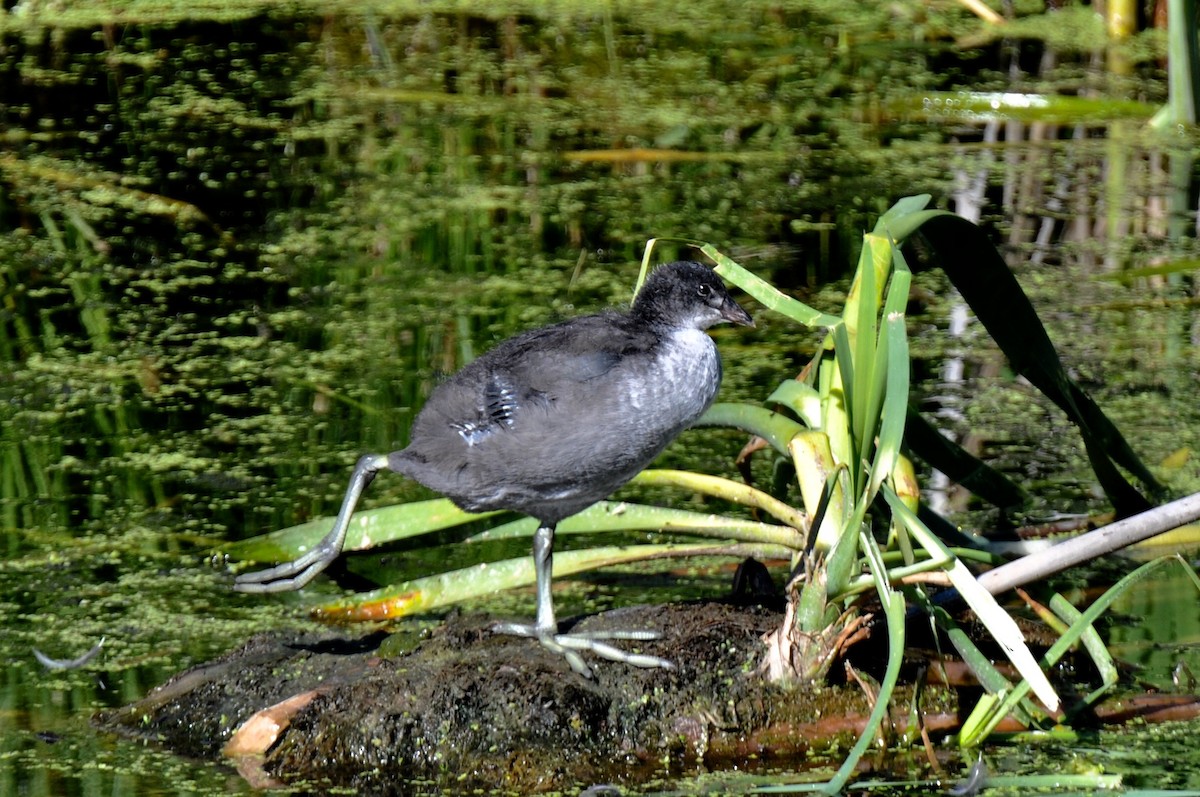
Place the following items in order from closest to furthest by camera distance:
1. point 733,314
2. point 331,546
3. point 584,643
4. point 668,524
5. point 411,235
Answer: point 584,643
point 733,314
point 331,546
point 668,524
point 411,235

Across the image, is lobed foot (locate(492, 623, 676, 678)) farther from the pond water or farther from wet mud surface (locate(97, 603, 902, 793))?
the pond water

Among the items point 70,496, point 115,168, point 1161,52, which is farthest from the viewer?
point 1161,52

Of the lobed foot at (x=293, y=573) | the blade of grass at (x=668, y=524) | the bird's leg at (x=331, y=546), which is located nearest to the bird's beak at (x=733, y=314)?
the blade of grass at (x=668, y=524)

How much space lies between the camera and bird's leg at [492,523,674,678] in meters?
3.12

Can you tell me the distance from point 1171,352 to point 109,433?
3.11m

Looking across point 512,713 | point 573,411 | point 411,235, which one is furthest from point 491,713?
point 411,235

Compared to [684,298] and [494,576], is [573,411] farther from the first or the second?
[494,576]

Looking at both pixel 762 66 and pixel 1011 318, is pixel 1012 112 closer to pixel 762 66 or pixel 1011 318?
pixel 762 66

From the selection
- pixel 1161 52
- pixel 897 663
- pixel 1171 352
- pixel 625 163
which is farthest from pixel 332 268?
pixel 1161 52

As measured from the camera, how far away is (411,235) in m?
6.04

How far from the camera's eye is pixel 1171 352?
519 cm

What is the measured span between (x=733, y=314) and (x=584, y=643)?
2.25 ft

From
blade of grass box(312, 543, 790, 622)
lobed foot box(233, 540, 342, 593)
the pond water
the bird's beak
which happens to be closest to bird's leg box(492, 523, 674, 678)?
blade of grass box(312, 543, 790, 622)

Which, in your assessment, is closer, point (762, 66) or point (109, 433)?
point (109, 433)
